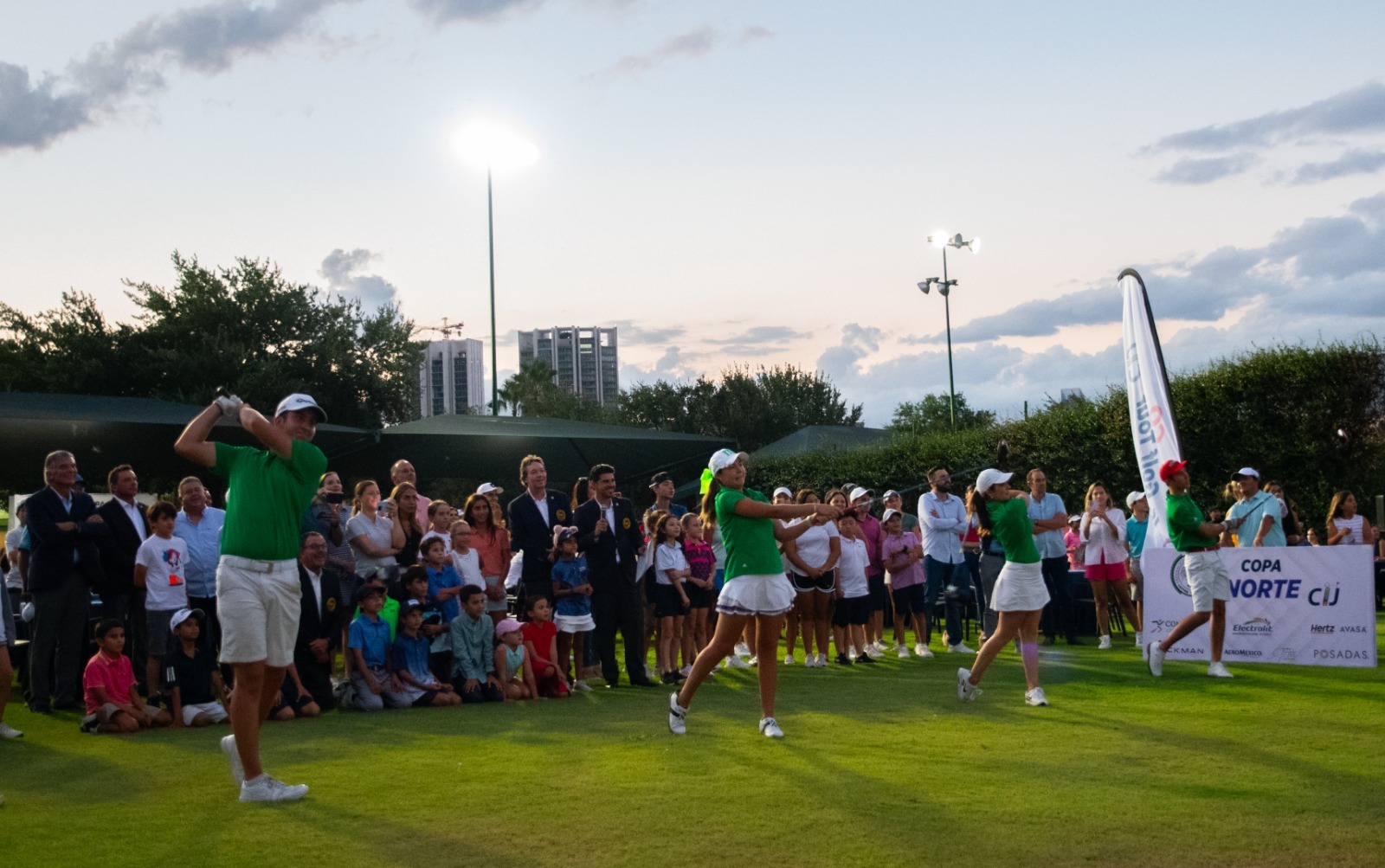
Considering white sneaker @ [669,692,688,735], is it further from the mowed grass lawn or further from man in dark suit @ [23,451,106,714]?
man in dark suit @ [23,451,106,714]

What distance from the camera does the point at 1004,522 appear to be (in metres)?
9.78

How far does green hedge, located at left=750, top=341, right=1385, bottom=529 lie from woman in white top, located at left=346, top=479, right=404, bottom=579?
10.6m

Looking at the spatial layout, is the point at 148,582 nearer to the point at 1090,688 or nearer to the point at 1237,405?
the point at 1090,688

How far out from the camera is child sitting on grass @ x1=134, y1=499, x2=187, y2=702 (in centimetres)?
A: 1074

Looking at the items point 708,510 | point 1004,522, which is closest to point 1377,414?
point 1004,522

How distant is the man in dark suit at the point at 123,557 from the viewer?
1118cm

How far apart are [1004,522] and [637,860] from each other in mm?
5301

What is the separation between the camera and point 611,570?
1237 centimetres

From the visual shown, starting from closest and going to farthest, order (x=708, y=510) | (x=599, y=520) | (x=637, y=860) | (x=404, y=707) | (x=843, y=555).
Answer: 1. (x=637, y=860)
2. (x=708, y=510)
3. (x=404, y=707)
4. (x=599, y=520)
5. (x=843, y=555)

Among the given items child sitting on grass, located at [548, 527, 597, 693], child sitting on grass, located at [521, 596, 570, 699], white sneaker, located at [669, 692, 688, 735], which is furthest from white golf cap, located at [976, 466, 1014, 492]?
child sitting on grass, located at [521, 596, 570, 699]

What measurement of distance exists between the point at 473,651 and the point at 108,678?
2.92 m

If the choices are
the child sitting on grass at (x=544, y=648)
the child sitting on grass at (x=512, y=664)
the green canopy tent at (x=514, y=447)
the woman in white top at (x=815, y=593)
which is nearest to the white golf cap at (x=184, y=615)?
the child sitting on grass at (x=512, y=664)

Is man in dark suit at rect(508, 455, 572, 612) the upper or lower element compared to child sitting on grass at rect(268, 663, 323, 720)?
upper

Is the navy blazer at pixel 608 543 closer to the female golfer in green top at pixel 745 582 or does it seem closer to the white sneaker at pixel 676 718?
the white sneaker at pixel 676 718
